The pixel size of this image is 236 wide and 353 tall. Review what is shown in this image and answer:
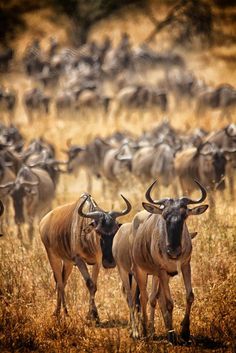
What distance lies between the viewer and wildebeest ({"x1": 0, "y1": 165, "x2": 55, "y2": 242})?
48.8 ft

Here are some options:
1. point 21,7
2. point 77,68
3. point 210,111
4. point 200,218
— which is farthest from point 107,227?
point 21,7

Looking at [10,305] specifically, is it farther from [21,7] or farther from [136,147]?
[21,7]

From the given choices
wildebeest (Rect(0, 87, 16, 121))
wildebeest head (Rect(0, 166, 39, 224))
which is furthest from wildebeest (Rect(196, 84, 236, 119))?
wildebeest head (Rect(0, 166, 39, 224))

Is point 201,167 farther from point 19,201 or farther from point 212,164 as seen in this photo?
point 19,201

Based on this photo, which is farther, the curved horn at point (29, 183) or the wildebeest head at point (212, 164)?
the wildebeest head at point (212, 164)

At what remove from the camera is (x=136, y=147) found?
2036cm

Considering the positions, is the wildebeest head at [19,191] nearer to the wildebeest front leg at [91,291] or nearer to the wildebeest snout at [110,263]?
the wildebeest front leg at [91,291]

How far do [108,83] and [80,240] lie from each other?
2867 centimetres

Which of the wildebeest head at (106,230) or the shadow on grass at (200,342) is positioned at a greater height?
the wildebeest head at (106,230)

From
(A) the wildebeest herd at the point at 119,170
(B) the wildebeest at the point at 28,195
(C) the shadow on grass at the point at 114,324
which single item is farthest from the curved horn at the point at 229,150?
(C) the shadow on grass at the point at 114,324

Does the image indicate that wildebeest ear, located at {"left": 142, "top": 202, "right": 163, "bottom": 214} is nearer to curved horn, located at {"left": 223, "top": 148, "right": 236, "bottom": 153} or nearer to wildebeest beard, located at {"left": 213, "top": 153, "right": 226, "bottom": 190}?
wildebeest beard, located at {"left": 213, "top": 153, "right": 226, "bottom": 190}

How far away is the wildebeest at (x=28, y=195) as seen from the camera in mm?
14859

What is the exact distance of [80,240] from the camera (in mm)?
9016

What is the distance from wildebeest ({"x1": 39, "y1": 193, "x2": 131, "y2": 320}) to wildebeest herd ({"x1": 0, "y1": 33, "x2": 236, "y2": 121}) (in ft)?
60.5
